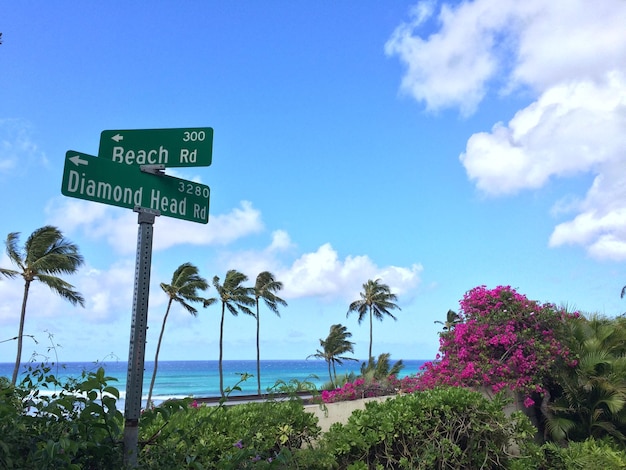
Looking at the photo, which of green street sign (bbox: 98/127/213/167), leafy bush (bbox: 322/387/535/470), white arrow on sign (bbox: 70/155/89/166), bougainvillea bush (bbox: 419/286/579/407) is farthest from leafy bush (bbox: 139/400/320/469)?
bougainvillea bush (bbox: 419/286/579/407)

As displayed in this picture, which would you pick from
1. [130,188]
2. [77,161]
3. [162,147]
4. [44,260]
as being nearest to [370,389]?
[162,147]

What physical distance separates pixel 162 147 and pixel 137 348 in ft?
4.16

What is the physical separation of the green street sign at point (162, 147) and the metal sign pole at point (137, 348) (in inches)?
21.7

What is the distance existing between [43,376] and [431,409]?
3.63 metres

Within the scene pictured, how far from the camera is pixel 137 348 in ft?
9.62

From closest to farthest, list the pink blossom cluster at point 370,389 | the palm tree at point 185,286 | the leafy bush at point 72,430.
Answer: the leafy bush at point 72,430
the pink blossom cluster at point 370,389
the palm tree at point 185,286

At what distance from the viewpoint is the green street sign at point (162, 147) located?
3449 millimetres

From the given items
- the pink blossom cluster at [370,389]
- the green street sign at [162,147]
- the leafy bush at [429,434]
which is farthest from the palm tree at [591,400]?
the green street sign at [162,147]

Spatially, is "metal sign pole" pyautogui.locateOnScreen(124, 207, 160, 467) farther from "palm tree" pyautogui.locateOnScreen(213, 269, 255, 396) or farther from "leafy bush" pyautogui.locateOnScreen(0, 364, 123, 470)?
"palm tree" pyautogui.locateOnScreen(213, 269, 255, 396)

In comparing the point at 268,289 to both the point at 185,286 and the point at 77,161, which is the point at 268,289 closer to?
the point at 185,286

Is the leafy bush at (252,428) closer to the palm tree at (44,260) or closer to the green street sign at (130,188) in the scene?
the green street sign at (130,188)

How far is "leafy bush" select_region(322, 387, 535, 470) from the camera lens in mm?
4961

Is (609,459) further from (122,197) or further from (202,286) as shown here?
(202,286)

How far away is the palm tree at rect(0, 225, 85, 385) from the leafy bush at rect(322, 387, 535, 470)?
2918 cm
